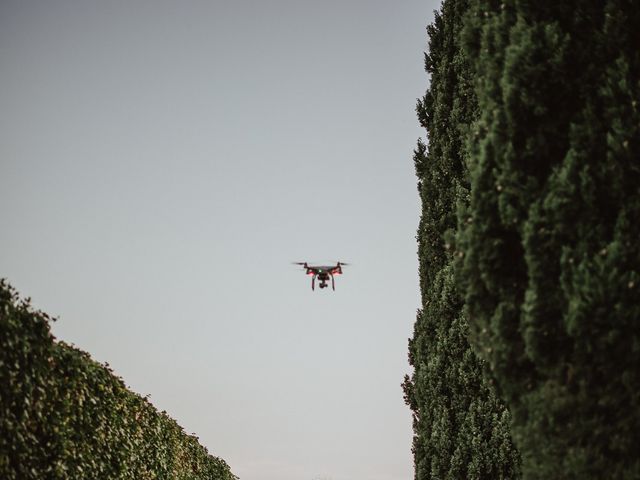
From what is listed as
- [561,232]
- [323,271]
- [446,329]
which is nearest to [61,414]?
[561,232]

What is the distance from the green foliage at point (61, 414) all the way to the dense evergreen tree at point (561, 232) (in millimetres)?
3616

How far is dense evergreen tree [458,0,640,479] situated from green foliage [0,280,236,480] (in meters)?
3.62

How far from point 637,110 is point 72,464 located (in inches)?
228

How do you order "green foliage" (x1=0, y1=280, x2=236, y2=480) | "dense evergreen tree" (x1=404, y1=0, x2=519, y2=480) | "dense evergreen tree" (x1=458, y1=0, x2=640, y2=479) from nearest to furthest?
"dense evergreen tree" (x1=458, y1=0, x2=640, y2=479)
"green foliage" (x1=0, y1=280, x2=236, y2=480)
"dense evergreen tree" (x1=404, y1=0, x2=519, y2=480)

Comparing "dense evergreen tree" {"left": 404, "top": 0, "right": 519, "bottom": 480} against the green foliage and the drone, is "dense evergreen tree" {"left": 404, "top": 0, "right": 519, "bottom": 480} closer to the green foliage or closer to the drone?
the drone

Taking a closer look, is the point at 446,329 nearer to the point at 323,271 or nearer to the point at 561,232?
the point at 323,271

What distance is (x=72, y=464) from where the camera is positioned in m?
5.67

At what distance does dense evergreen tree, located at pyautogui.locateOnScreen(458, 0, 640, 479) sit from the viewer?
402cm

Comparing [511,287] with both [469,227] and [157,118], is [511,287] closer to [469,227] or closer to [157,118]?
[469,227]

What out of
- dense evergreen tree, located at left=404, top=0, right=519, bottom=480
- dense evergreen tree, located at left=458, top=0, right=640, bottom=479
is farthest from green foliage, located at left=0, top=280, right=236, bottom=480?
dense evergreen tree, located at left=404, top=0, right=519, bottom=480

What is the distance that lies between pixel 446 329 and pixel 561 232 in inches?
Result: 201

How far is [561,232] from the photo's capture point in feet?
14.0

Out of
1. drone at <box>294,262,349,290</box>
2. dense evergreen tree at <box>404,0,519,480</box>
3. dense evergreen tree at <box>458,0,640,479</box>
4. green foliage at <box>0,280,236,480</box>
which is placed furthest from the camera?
drone at <box>294,262,349,290</box>

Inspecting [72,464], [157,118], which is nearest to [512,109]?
[72,464]
